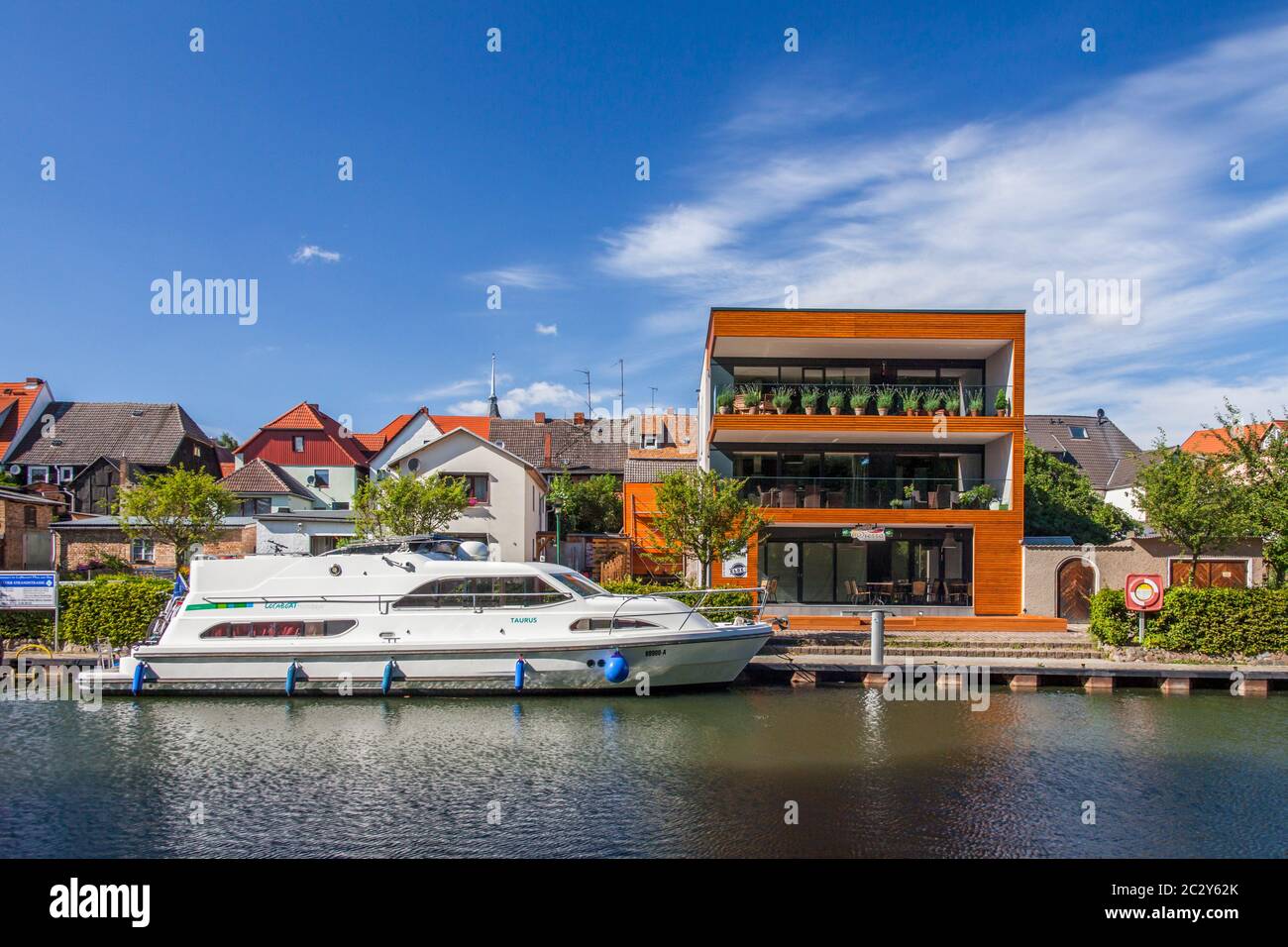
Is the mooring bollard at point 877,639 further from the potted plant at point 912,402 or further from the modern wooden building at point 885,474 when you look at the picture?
the potted plant at point 912,402

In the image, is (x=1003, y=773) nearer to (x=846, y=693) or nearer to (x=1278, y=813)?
(x=1278, y=813)

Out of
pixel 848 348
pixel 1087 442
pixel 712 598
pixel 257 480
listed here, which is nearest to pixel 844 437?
pixel 848 348

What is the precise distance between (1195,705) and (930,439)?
42.8 ft

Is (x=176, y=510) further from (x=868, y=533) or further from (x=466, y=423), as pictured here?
(x=466, y=423)

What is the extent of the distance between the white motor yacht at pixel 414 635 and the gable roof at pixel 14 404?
41510 millimetres

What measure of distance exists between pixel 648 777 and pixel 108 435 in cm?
5134

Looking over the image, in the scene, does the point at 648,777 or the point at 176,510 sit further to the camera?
the point at 176,510

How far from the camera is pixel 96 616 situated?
830 inches

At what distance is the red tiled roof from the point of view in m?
68.6

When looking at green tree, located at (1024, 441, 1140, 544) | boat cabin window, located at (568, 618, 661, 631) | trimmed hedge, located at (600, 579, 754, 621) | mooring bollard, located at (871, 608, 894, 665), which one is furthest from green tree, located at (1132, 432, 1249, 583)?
boat cabin window, located at (568, 618, 661, 631)

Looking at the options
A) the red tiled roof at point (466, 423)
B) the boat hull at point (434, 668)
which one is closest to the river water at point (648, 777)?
the boat hull at point (434, 668)

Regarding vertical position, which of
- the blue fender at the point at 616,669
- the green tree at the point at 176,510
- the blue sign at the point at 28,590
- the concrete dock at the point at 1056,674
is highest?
the green tree at the point at 176,510

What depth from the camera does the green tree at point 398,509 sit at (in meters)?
26.3

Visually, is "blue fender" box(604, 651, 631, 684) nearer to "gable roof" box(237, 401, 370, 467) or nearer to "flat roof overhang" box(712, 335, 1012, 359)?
"flat roof overhang" box(712, 335, 1012, 359)
